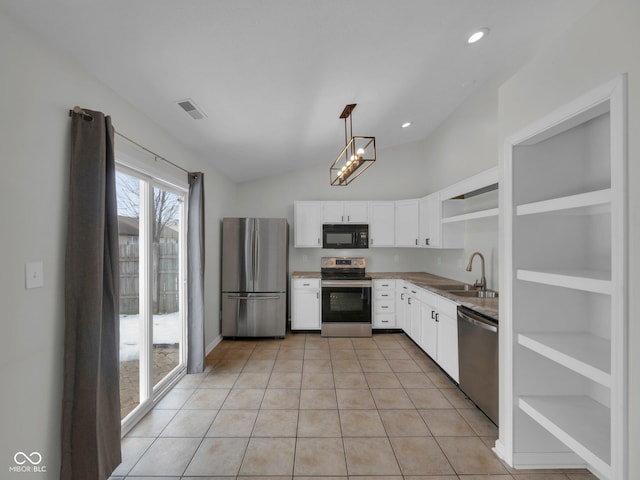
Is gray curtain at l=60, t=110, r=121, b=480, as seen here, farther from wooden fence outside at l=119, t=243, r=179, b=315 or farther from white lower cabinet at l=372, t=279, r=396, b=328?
white lower cabinet at l=372, t=279, r=396, b=328

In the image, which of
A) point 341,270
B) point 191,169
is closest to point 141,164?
point 191,169

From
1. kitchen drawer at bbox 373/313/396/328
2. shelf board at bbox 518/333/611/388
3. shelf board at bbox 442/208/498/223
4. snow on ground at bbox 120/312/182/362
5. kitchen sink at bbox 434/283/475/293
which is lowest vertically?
kitchen drawer at bbox 373/313/396/328

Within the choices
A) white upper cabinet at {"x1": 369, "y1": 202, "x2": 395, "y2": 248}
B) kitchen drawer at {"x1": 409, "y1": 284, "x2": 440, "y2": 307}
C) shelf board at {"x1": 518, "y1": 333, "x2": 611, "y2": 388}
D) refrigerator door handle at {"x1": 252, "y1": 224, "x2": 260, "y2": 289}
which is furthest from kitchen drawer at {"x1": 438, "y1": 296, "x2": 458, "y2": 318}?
refrigerator door handle at {"x1": 252, "y1": 224, "x2": 260, "y2": 289}

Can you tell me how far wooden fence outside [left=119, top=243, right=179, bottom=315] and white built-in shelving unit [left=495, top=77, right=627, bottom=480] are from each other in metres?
2.81

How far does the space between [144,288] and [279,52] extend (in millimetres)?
2124

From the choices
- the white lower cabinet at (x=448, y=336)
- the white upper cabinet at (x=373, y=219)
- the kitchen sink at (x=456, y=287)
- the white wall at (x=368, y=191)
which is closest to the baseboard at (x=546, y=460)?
the white lower cabinet at (x=448, y=336)

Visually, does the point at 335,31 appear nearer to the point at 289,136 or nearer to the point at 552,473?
the point at 289,136

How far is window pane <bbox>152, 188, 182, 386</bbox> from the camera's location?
2678 millimetres

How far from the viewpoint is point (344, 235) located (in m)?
4.64

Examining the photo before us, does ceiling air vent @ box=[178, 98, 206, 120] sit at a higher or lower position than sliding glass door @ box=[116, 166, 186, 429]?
higher

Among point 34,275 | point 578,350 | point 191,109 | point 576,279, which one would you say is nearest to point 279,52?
point 191,109

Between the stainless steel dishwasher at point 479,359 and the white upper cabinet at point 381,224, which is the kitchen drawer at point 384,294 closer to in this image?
the white upper cabinet at point 381,224

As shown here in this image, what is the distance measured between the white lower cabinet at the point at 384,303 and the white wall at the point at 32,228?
3.71m

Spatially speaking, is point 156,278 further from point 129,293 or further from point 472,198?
point 472,198
